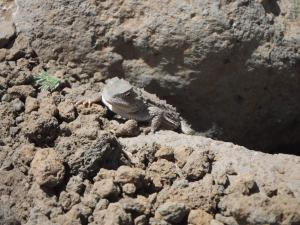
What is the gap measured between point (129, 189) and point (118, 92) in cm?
138

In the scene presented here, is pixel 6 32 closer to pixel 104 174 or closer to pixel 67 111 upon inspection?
pixel 67 111

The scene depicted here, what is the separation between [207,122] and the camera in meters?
5.96

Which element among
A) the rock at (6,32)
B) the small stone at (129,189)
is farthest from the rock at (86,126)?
the rock at (6,32)

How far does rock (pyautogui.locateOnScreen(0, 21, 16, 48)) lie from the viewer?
5340 mm

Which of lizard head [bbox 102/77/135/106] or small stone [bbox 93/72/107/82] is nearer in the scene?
lizard head [bbox 102/77/135/106]

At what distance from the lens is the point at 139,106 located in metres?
5.49

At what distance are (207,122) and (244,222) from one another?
2113mm

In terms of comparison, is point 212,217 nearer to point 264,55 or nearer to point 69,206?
point 69,206

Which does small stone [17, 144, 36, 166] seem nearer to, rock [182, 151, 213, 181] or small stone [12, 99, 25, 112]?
small stone [12, 99, 25, 112]

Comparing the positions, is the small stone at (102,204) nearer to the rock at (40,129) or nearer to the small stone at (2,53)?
the rock at (40,129)

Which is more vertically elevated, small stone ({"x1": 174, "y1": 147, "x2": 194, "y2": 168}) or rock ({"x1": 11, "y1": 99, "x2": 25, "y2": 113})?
rock ({"x1": 11, "y1": 99, "x2": 25, "y2": 113})

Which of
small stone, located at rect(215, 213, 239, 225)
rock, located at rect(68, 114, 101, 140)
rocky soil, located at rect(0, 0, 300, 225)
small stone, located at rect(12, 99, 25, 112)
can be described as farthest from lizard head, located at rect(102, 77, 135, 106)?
small stone, located at rect(215, 213, 239, 225)

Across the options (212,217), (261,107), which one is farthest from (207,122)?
(212,217)

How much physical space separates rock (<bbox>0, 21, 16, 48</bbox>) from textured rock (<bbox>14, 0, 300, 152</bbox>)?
70 mm
